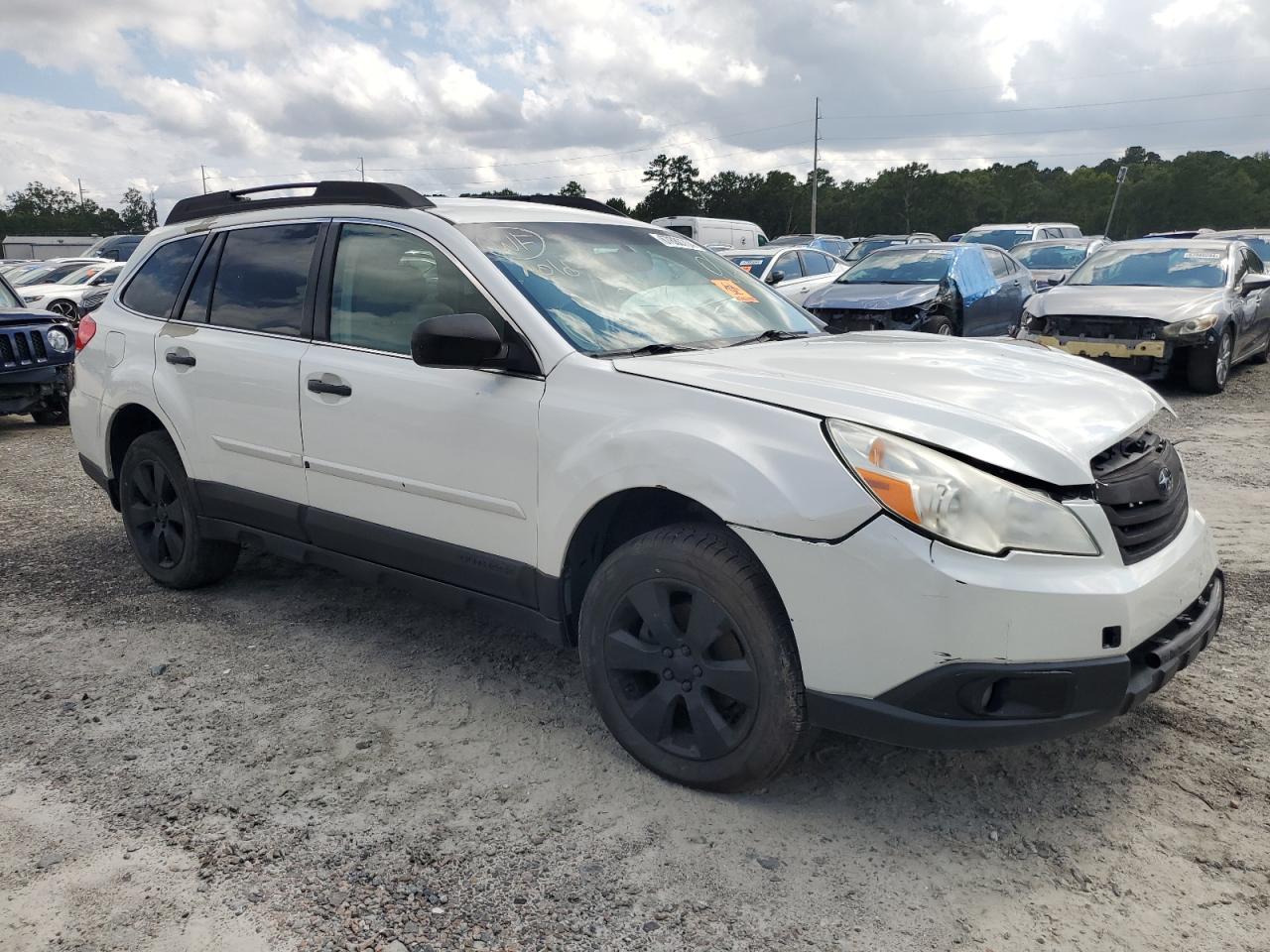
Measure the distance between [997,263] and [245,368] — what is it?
10.9 m

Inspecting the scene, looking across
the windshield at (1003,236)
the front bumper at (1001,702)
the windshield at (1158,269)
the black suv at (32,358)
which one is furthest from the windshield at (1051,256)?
the front bumper at (1001,702)

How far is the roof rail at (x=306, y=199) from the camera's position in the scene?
372cm

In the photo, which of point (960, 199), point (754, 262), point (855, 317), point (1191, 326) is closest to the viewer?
point (1191, 326)

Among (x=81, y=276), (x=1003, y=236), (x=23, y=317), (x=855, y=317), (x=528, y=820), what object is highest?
(x=1003, y=236)

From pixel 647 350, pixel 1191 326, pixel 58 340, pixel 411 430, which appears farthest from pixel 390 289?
pixel 1191 326

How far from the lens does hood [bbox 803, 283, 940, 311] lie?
10367mm

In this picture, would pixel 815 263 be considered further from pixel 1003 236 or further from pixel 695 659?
Result: pixel 695 659

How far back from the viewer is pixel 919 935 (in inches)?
88.6

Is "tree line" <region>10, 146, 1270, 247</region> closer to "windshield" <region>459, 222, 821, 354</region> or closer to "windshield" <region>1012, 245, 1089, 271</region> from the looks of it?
"windshield" <region>1012, 245, 1089, 271</region>

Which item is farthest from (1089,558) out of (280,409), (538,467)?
(280,409)

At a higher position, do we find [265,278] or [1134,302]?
[265,278]

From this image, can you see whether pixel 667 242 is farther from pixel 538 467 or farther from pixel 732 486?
pixel 732 486

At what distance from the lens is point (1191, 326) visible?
9.20m

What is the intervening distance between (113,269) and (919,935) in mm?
19881
